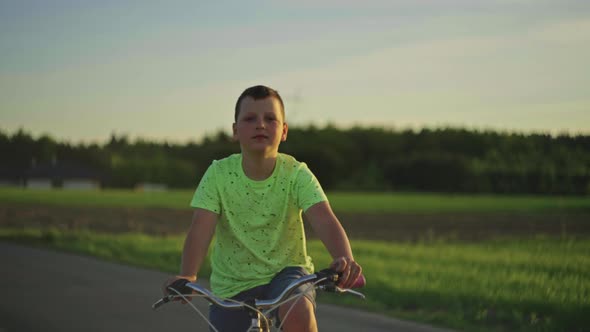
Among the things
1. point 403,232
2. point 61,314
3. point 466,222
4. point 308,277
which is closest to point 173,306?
point 61,314

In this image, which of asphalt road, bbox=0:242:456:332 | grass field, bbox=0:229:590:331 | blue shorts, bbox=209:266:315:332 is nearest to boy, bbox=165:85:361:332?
blue shorts, bbox=209:266:315:332

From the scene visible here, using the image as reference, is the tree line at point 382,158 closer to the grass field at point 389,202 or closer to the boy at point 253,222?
the grass field at point 389,202

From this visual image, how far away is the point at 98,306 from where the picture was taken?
31.9ft

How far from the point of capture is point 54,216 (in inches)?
1385

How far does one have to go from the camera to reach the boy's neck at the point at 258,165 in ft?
11.3

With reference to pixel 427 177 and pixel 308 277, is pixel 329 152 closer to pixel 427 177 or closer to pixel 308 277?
pixel 427 177

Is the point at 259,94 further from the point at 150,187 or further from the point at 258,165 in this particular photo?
the point at 150,187

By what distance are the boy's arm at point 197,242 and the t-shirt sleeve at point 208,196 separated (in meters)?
0.02

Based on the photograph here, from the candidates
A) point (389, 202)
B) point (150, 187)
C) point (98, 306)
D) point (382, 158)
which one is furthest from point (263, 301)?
point (382, 158)

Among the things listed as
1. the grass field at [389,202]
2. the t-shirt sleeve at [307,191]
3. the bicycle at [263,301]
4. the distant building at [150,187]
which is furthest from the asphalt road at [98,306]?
the distant building at [150,187]

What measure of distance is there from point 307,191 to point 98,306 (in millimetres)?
6919

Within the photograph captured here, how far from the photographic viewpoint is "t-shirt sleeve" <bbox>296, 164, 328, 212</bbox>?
11.1ft

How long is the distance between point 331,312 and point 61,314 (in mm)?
3008

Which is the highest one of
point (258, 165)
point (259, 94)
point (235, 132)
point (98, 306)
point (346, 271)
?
point (259, 94)
